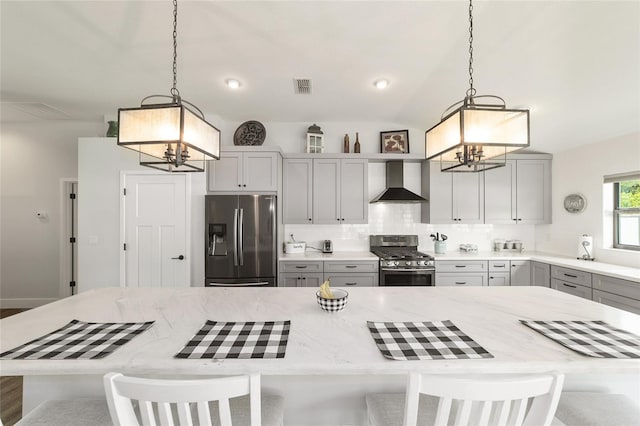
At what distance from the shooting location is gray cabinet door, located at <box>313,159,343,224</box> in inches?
154

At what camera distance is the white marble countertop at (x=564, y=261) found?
2.75m

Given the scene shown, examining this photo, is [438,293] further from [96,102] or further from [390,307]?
[96,102]

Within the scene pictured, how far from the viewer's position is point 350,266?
3.60m

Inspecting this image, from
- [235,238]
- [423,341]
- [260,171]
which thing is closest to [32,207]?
[235,238]

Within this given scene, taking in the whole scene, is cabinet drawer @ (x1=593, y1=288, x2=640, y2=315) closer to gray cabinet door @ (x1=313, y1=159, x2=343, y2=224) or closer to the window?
the window

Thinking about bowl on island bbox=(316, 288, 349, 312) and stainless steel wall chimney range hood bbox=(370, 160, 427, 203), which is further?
stainless steel wall chimney range hood bbox=(370, 160, 427, 203)

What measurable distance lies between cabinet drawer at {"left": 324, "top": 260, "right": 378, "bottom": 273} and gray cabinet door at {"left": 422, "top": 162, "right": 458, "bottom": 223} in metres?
1.15

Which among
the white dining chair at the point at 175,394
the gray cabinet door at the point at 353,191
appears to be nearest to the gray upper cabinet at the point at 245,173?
the gray cabinet door at the point at 353,191

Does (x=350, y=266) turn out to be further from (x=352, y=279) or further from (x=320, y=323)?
(x=320, y=323)

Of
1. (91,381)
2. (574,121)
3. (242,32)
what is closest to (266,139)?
(242,32)

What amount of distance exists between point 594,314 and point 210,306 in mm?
2058

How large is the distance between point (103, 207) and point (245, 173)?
1.86m

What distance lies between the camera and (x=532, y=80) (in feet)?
8.28

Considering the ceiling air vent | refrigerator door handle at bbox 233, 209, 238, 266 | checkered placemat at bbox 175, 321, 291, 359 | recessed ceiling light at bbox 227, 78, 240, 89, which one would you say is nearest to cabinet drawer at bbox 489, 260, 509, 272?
the ceiling air vent
